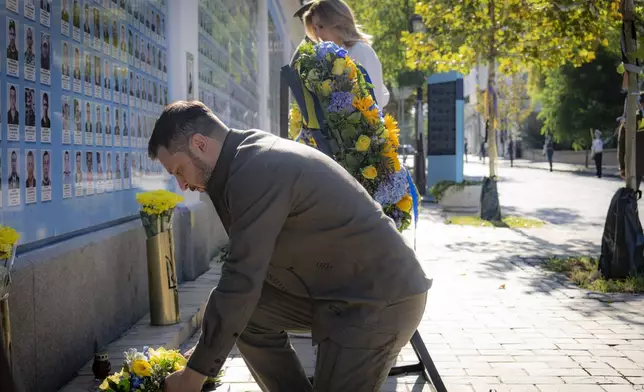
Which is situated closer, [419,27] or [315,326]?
[315,326]

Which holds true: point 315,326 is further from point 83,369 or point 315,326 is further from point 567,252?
point 567,252

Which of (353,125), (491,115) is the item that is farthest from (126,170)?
(491,115)

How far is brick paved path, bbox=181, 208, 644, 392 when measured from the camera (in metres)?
4.87

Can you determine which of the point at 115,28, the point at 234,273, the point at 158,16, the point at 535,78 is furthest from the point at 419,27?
the point at 535,78

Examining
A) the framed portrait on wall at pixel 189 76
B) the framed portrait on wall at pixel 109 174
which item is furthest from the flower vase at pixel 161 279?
the framed portrait on wall at pixel 189 76

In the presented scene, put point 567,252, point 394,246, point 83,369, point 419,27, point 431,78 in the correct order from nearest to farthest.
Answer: point 394,246
point 83,369
point 567,252
point 419,27
point 431,78

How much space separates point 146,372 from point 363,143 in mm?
Result: 2091

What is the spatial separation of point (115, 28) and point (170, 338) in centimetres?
213

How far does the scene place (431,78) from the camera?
21750 mm

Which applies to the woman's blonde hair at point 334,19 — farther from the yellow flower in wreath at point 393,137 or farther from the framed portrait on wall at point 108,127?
the framed portrait on wall at point 108,127

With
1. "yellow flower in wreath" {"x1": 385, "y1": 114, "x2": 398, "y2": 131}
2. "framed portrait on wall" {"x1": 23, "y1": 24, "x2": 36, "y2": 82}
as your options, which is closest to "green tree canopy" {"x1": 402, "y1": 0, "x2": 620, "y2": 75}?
"yellow flower in wreath" {"x1": 385, "y1": 114, "x2": 398, "y2": 131}

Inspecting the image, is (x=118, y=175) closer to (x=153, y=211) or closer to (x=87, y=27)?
(x=153, y=211)

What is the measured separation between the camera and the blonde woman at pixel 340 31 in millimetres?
5254

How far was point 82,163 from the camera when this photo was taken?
487 cm
